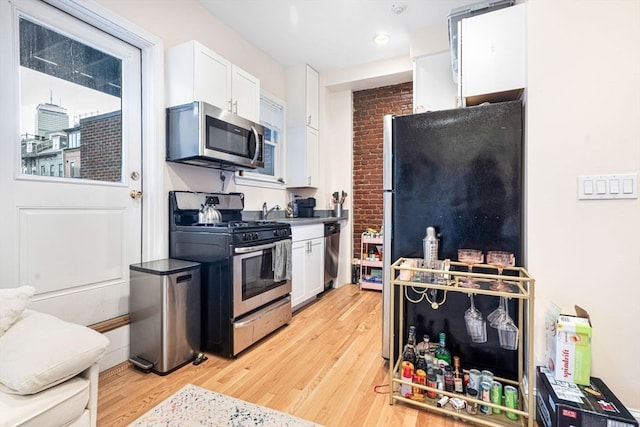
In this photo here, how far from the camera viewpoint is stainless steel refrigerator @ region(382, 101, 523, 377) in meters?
1.66

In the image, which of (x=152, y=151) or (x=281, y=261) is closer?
(x=152, y=151)

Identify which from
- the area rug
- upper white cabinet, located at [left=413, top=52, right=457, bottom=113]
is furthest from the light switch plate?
the area rug

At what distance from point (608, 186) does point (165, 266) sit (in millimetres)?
2535

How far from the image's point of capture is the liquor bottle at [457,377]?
159 cm

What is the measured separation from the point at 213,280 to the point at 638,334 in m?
2.38

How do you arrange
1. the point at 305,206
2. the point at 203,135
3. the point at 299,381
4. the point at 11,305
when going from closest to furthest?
the point at 11,305 < the point at 299,381 < the point at 203,135 < the point at 305,206

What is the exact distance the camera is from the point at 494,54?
1.67 metres

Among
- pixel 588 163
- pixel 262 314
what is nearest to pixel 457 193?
pixel 588 163

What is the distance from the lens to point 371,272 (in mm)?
4086

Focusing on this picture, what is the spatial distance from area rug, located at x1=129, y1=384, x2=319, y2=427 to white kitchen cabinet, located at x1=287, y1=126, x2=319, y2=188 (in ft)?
8.72

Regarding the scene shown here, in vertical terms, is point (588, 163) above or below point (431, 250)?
above

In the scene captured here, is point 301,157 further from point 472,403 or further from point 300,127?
point 472,403

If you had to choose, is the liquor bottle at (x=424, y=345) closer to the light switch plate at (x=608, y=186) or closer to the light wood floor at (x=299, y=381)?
the light wood floor at (x=299, y=381)

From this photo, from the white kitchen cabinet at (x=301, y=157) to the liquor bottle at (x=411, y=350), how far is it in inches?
96.5
